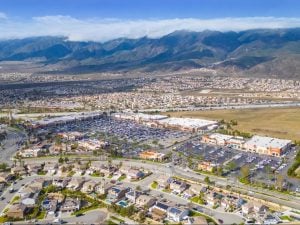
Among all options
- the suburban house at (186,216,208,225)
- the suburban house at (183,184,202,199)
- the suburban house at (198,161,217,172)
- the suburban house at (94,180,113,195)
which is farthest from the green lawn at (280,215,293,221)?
the suburban house at (94,180,113,195)

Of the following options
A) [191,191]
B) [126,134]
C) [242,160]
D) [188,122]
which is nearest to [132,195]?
[191,191]

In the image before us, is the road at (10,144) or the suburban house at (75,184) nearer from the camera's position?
the suburban house at (75,184)

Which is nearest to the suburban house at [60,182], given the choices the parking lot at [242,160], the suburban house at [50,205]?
the suburban house at [50,205]

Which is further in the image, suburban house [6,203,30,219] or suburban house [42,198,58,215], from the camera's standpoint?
suburban house [42,198,58,215]

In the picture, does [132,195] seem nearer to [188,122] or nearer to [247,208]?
[247,208]

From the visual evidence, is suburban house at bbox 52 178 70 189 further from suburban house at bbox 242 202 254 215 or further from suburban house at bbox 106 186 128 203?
suburban house at bbox 242 202 254 215

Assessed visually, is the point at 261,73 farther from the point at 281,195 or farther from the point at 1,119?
the point at 281,195

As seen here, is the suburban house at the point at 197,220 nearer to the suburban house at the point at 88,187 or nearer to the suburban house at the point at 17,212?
the suburban house at the point at 88,187

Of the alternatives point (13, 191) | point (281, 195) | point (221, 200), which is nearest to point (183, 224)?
point (221, 200)
